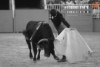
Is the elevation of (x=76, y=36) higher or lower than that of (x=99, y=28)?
higher

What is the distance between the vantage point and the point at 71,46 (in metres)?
12.4

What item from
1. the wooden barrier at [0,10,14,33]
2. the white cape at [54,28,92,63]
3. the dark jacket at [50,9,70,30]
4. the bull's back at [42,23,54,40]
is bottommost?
the wooden barrier at [0,10,14,33]

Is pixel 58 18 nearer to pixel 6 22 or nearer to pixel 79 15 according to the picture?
pixel 6 22

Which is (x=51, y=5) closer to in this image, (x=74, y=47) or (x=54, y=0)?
(x=54, y=0)

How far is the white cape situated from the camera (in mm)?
12234

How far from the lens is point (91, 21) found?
1246 inches

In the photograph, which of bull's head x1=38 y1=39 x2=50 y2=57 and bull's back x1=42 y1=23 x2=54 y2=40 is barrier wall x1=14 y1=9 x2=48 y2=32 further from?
bull's back x1=42 y1=23 x2=54 y2=40

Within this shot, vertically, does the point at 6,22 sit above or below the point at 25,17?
below

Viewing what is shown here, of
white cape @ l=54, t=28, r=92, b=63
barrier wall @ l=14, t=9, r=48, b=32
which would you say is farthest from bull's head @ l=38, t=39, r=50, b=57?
barrier wall @ l=14, t=9, r=48, b=32

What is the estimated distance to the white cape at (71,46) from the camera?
40.1 ft

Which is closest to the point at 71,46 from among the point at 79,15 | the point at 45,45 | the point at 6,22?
the point at 45,45

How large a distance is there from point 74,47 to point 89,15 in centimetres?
1970

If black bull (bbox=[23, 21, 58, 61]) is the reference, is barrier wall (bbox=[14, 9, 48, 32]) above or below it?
below

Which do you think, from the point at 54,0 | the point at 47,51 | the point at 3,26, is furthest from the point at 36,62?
the point at 54,0
